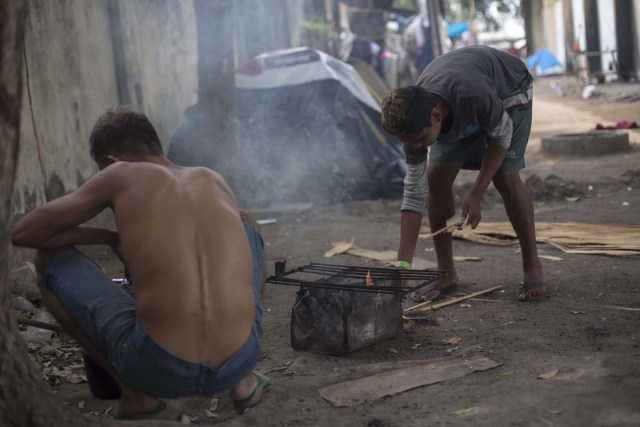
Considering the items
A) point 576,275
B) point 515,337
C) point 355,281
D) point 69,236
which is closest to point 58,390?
point 69,236

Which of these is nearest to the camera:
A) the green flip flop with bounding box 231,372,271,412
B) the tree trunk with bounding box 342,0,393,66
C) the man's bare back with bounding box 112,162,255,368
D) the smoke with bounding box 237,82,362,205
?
the man's bare back with bounding box 112,162,255,368

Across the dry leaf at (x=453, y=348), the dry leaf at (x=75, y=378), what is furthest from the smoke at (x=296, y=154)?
the dry leaf at (x=75, y=378)

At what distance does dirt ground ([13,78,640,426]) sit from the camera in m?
3.19

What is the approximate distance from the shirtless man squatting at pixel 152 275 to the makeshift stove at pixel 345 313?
0.90 m

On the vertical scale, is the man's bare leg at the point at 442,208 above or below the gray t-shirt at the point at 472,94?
below

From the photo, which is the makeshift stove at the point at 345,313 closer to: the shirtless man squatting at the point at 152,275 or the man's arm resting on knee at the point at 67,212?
the shirtless man squatting at the point at 152,275

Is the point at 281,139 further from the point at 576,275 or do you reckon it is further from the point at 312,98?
the point at 576,275

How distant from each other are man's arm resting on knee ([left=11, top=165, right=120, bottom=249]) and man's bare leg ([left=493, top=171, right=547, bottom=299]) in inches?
110

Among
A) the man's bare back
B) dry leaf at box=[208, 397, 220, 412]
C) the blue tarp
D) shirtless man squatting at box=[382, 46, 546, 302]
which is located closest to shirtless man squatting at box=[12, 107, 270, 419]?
the man's bare back

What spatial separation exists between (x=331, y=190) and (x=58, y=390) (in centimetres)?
602

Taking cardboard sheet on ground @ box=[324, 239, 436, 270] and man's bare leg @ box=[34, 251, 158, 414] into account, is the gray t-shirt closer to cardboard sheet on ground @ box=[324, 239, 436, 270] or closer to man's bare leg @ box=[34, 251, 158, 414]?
cardboard sheet on ground @ box=[324, 239, 436, 270]

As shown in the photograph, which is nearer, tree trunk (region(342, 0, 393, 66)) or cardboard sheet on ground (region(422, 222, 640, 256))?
cardboard sheet on ground (region(422, 222, 640, 256))

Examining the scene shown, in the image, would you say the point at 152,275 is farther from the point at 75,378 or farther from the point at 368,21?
the point at 368,21

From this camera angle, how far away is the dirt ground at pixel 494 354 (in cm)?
319
